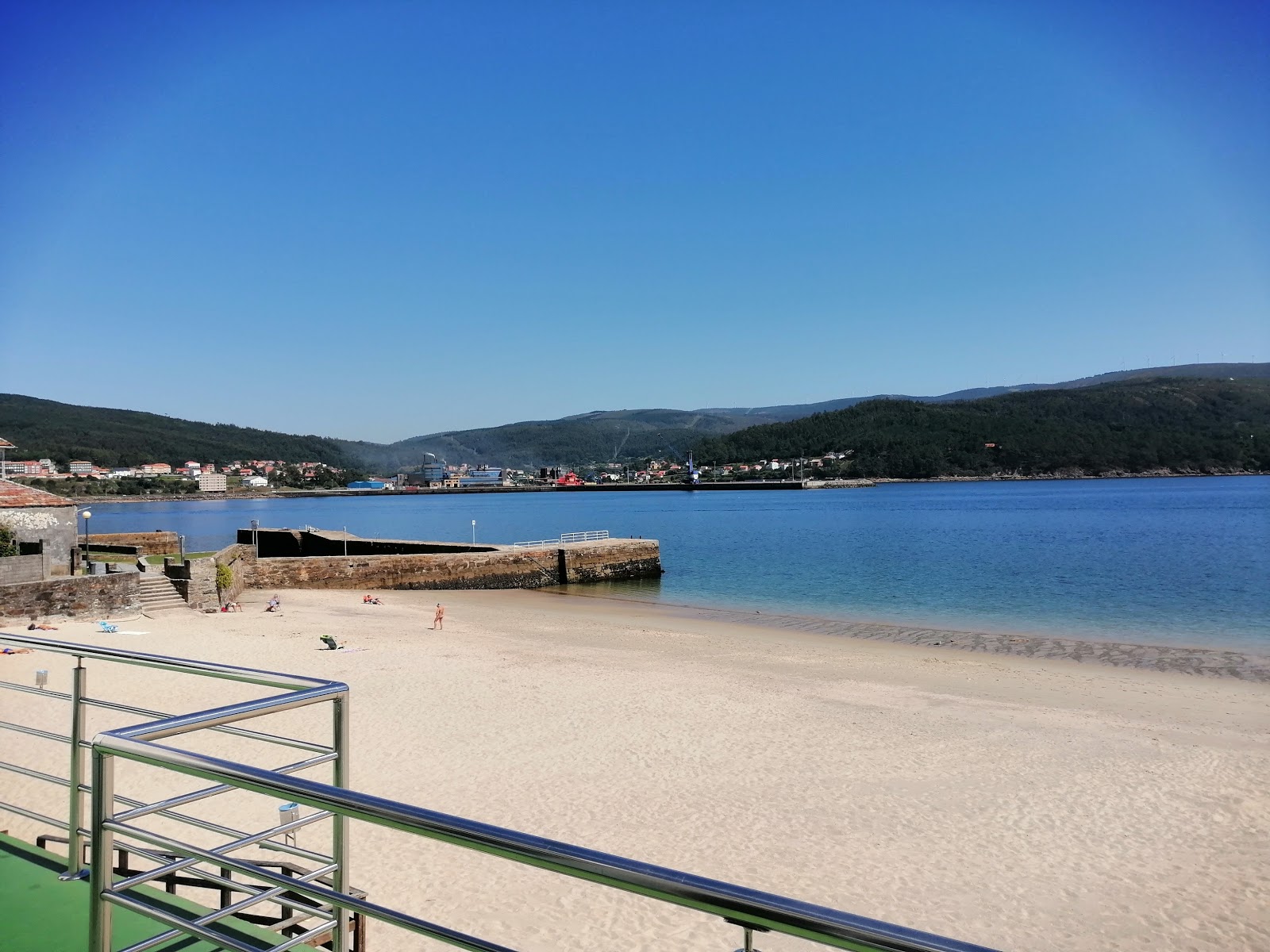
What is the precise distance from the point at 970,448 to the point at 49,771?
16815 cm

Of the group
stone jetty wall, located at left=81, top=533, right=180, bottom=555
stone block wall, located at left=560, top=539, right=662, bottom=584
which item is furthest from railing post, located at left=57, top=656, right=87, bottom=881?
stone jetty wall, located at left=81, top=533, right=180, bottom=555

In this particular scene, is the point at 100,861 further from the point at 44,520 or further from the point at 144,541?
the point at 144,541

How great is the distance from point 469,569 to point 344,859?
3127cm

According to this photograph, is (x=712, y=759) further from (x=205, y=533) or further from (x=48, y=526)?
(x=205, y=533)

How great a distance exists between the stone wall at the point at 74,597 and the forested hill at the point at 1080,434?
157992mm

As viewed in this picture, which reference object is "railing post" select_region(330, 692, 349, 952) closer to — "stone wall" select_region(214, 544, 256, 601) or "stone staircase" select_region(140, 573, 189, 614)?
"stone staircase" select_region(140, 573, 189, 614)

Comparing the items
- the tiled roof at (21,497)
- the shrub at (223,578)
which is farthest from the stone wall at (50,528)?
the shrub at (223,578)

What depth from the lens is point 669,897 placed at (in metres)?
1.25

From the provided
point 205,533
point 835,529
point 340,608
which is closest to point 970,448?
point 835,529

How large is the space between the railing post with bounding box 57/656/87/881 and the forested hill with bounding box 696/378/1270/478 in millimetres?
167711

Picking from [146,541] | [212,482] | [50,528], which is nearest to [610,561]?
[146,541]

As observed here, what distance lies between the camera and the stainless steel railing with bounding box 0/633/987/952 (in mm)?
1168

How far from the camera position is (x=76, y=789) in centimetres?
337

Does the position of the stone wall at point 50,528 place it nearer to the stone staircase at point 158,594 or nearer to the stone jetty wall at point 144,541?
the stone staircase at point 158,594
